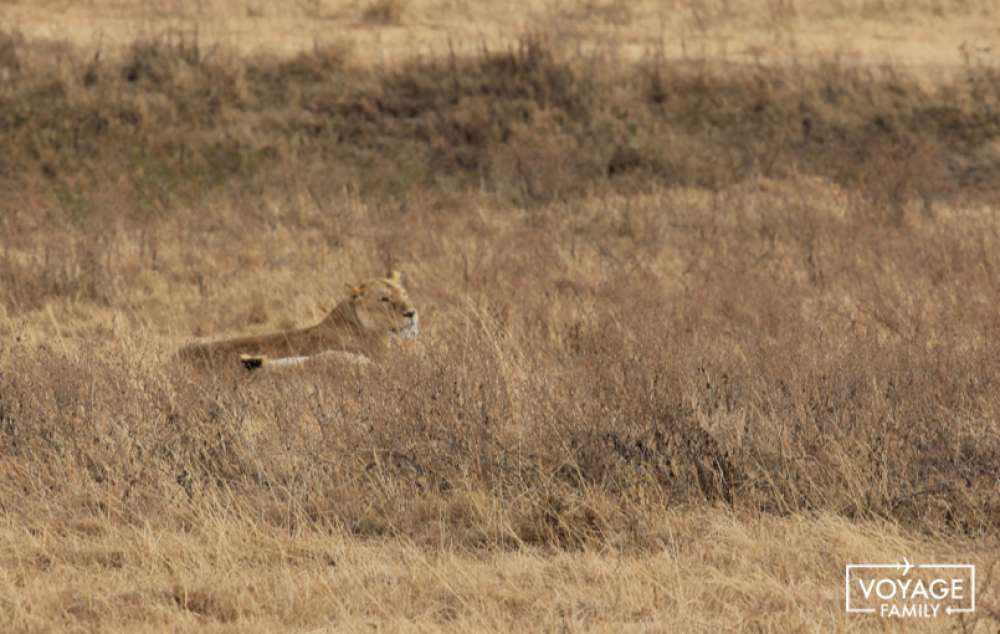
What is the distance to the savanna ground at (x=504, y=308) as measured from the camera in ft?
18.3

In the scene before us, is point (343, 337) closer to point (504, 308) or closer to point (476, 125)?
point (504, 308)

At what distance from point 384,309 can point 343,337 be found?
54 centimetres

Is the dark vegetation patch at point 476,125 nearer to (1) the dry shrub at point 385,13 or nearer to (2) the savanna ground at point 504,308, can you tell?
(2) the savanna ground at point 504,308

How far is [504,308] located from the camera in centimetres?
1093

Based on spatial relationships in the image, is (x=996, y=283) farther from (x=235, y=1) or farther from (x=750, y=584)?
(x=235, y=1)

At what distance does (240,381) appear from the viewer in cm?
811

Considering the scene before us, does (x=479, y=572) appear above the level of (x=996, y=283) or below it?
above

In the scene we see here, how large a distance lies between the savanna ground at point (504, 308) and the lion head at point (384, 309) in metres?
0.60

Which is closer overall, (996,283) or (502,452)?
(502,452)

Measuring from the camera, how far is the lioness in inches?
356

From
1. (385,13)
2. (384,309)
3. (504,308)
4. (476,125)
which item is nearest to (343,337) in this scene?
(384,309)

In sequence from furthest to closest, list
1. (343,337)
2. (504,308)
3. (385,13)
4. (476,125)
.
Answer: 1. (385,13)
2. (476,125)
3. (504,308)
4. (343,337)

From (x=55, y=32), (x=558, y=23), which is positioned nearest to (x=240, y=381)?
(x=55, y=32)

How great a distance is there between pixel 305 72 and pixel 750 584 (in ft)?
58.8
